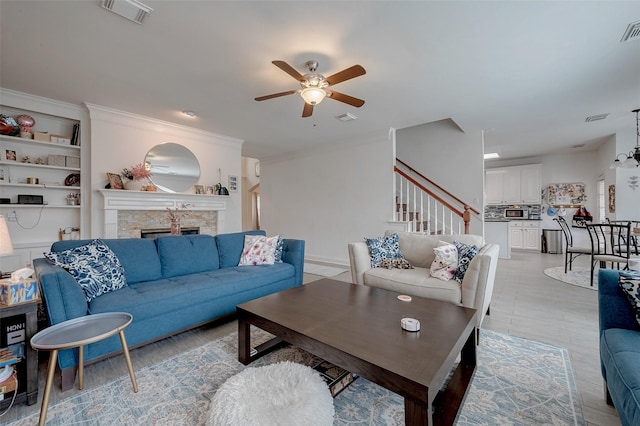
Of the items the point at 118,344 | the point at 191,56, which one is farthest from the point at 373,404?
the point at 191,56

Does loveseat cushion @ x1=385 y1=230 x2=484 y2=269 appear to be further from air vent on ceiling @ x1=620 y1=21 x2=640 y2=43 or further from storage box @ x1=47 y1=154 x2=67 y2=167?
storage box @ x1=47 y1=154 x2=67 y2=167

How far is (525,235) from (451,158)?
4125 millimetres

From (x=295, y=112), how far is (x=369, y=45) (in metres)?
1.85

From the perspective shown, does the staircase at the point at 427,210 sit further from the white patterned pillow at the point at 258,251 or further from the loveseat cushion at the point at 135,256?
the loveseat cushion at the point at 135,256

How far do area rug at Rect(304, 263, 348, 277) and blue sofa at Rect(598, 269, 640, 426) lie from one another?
11.4 feet

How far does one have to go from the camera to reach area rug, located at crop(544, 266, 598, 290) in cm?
391

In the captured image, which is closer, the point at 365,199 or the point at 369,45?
the point at 369,45

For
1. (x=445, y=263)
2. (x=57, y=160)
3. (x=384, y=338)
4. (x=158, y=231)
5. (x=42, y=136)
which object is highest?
(x=42, y=136)

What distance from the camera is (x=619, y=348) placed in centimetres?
125

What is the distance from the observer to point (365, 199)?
5285mm

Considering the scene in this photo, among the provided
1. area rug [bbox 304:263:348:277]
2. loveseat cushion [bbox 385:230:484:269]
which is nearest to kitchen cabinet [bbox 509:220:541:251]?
area rug [bbox 304:263:348:277]

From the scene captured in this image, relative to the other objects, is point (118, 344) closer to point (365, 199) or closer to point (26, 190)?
point (26, 190)

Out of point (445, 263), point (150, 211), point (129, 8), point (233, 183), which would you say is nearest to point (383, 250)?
point (445, 263)

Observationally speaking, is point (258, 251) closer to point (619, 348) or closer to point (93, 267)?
point (93, 267)
